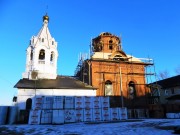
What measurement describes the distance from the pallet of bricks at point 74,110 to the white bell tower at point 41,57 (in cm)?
1070

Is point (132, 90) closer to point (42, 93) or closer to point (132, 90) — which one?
point (132, 90)

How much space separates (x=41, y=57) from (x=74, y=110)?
16324mm

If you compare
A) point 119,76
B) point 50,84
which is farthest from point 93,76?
point 50,84

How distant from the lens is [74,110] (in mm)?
23016

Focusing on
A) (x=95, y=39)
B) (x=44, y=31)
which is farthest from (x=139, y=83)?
(x=44, y=31)

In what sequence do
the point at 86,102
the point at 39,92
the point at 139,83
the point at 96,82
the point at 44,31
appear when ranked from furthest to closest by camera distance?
the point at 44,31
the point at 139,83
the point at 96,82
the point at 39,92
the point at 86,102

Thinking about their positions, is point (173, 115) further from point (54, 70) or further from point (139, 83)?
point (54, 70)

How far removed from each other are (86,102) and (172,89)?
79.2 feet

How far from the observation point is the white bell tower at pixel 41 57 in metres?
33.2

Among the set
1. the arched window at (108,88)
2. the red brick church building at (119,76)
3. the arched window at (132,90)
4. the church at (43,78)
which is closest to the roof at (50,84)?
the church at (43,78)

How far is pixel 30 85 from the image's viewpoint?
29.3m

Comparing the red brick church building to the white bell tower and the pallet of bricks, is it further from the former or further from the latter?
the pallet of bricks

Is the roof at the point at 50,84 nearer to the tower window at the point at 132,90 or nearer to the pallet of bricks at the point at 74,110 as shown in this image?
the pallet of bricks at the point at 74,110

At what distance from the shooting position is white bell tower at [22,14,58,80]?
33.2 metres
